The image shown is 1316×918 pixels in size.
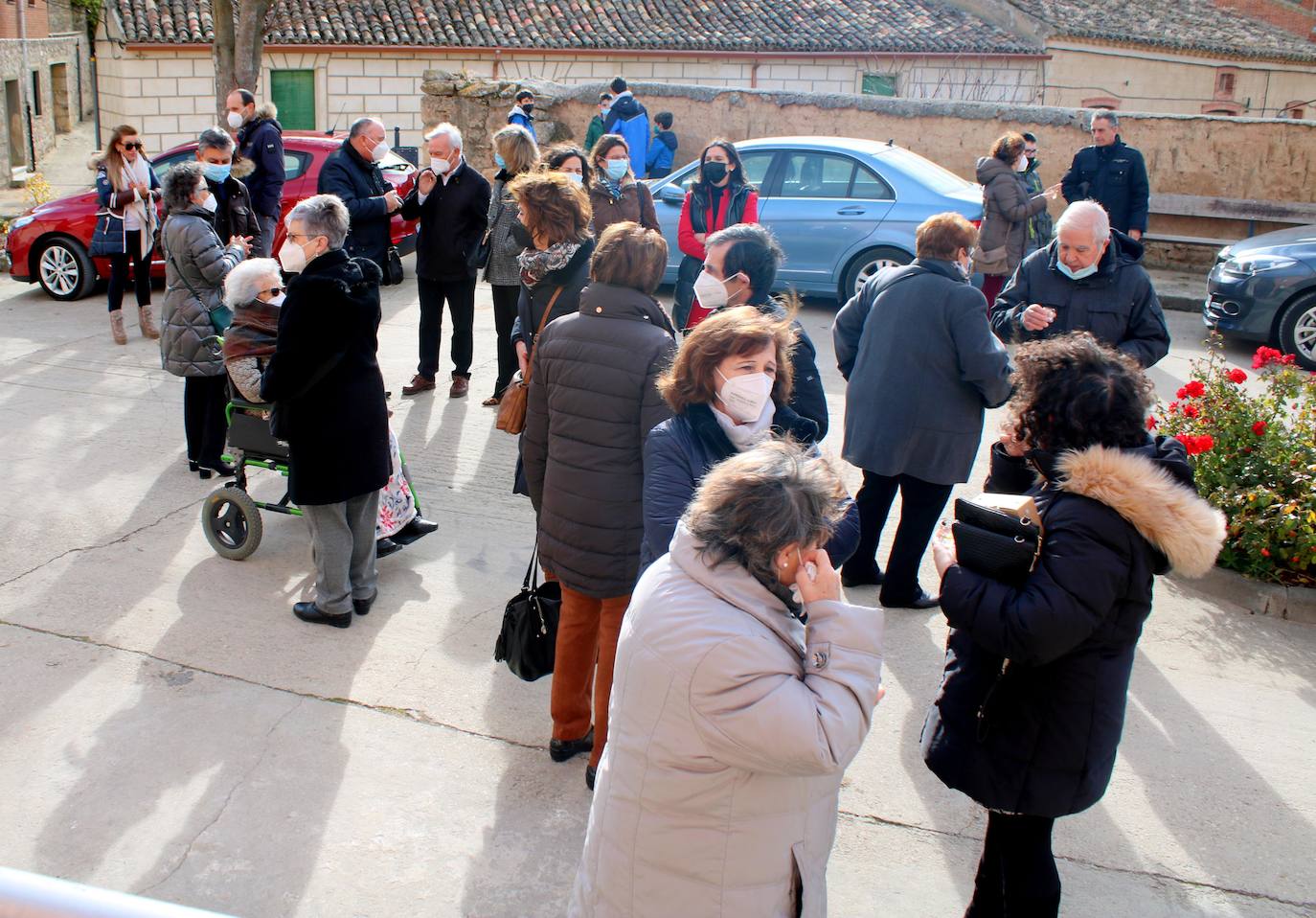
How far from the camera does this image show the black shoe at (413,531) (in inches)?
231

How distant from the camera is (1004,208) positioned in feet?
32.7

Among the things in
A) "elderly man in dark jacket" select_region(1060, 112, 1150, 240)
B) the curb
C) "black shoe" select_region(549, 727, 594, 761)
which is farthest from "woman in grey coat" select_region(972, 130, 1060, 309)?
"black shoe" select_region(549, 727, 594, 761)

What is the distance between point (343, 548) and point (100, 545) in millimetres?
1648

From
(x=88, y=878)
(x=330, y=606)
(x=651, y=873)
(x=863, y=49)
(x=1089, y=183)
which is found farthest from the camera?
(x=863, y=49)

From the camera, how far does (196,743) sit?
4297mm

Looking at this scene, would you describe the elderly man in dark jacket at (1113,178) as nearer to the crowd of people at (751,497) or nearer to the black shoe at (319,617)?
the crowd of people at (751,497)

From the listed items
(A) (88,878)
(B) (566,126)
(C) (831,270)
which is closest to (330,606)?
(A) (88,878)

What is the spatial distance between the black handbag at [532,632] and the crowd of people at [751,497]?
5.2 inches

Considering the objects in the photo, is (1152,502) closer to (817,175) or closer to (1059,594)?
(1059,594)

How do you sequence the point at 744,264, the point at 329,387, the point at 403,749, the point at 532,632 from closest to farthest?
the point at 532,632 → the point at 403,749 → the point at 744,264 → the point at 329,387

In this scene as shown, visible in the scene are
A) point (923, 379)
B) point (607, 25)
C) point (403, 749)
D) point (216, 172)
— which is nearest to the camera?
point (403, 749)

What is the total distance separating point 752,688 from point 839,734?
0.66ft

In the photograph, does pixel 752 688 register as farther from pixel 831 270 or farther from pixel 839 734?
pixel 831 270

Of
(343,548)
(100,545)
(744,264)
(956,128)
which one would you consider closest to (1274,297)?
(956,128)
